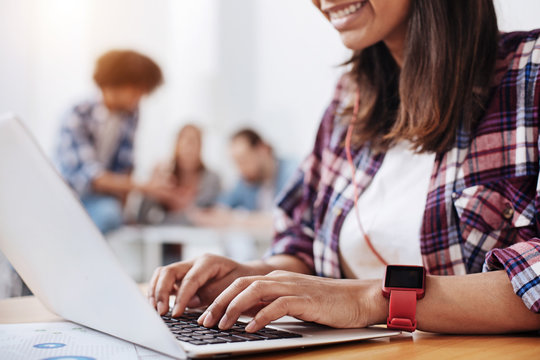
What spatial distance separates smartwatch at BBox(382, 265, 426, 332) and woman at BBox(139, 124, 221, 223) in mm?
3485

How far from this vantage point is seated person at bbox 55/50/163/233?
10.4ft

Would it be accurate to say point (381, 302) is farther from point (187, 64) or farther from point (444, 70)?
point (187, 64)

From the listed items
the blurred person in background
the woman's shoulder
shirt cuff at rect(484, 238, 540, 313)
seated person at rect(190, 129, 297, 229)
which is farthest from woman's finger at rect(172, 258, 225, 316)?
seated person at rect(190, 129, 297, 229)

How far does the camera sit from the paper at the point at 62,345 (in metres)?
0.51

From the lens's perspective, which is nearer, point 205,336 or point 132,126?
point 205,336

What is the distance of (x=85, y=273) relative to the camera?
1.77 feet

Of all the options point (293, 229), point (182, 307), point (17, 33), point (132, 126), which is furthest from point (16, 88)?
point (182, 307)

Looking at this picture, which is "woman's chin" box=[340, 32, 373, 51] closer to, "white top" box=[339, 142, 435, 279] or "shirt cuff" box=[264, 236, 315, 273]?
"white top" box=[339, 142, 435, 279]

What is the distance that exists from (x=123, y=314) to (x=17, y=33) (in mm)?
4339

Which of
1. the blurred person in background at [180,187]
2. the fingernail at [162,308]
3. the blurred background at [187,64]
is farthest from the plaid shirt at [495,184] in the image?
the blurred background at [187,64]

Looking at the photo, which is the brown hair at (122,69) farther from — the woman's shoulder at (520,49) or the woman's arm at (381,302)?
the woman's arm at (381,302)

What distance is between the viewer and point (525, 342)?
1.94 ft

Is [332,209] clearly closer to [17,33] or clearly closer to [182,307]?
[182,307]

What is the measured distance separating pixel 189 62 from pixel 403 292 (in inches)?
196
